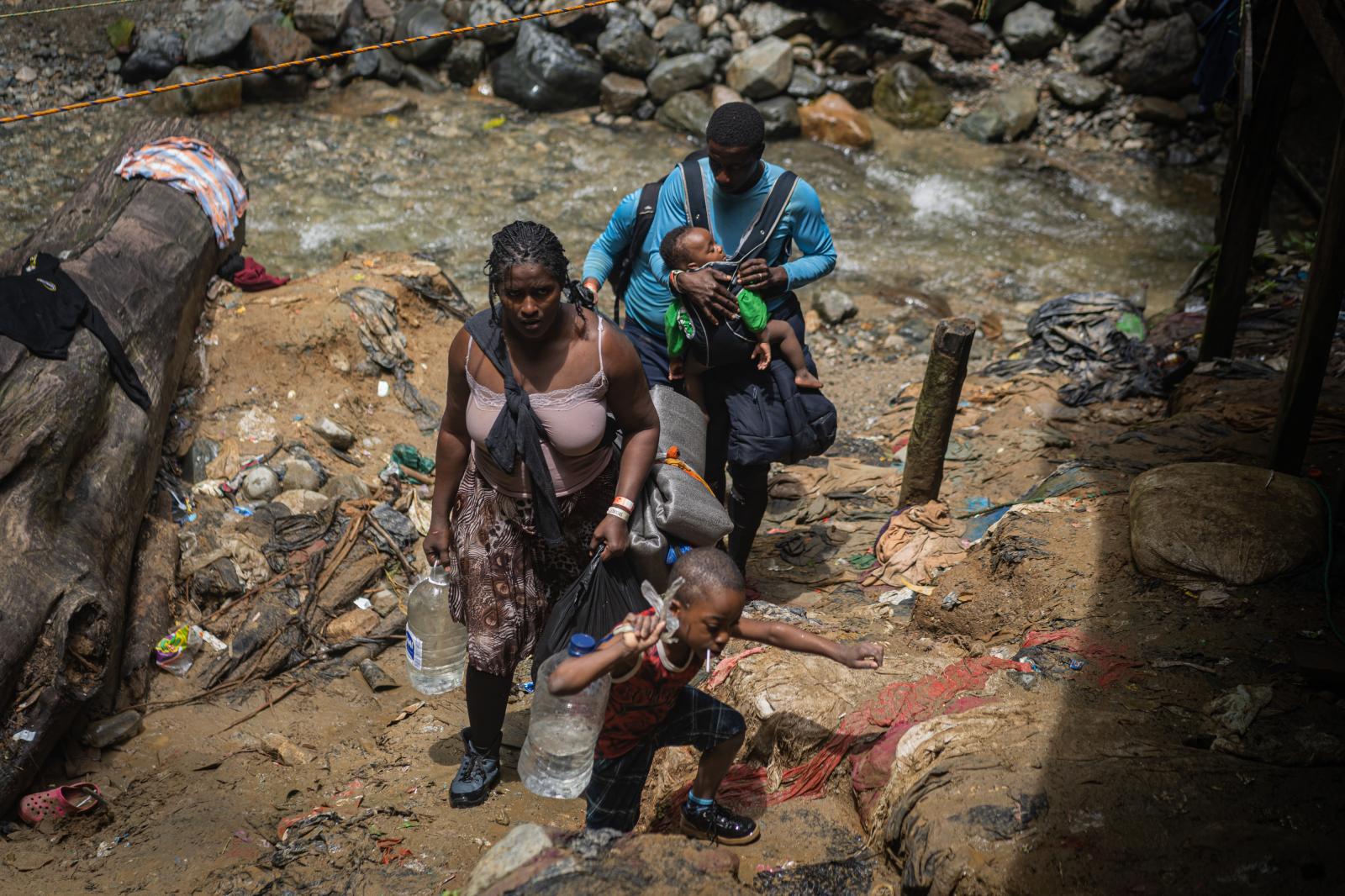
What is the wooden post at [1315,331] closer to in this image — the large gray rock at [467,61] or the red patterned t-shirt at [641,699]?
the red patterned t-shirt at [641,699]

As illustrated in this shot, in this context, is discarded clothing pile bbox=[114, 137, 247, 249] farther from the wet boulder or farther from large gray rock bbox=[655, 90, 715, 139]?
the wet boulder

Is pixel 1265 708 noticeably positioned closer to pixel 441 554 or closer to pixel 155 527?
pixel 441 554

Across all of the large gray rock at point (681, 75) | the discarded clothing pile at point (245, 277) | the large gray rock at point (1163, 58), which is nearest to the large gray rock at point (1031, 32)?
the large gray rock at point (1163, 58)

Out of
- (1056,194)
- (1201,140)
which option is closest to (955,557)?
(1056,194)

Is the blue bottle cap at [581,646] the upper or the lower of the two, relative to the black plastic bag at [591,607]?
upper

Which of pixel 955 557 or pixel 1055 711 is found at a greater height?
pixel 1055 711

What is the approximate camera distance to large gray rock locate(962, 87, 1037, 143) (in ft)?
35.8

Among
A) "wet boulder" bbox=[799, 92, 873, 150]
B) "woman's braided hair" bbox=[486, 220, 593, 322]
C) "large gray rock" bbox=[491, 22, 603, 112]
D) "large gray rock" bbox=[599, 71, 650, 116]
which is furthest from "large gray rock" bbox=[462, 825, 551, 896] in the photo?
"large gray rock" bbox=[491, 22, 603, 112]

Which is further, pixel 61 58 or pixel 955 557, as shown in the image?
pixel 61 58

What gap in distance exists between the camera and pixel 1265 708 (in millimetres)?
2768

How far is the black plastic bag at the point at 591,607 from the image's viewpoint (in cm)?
285

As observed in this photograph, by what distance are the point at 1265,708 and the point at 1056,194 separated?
8.47 meters

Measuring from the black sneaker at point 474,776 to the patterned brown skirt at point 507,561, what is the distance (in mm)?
368

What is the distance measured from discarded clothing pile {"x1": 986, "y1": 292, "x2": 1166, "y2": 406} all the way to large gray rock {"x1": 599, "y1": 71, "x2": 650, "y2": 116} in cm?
562
